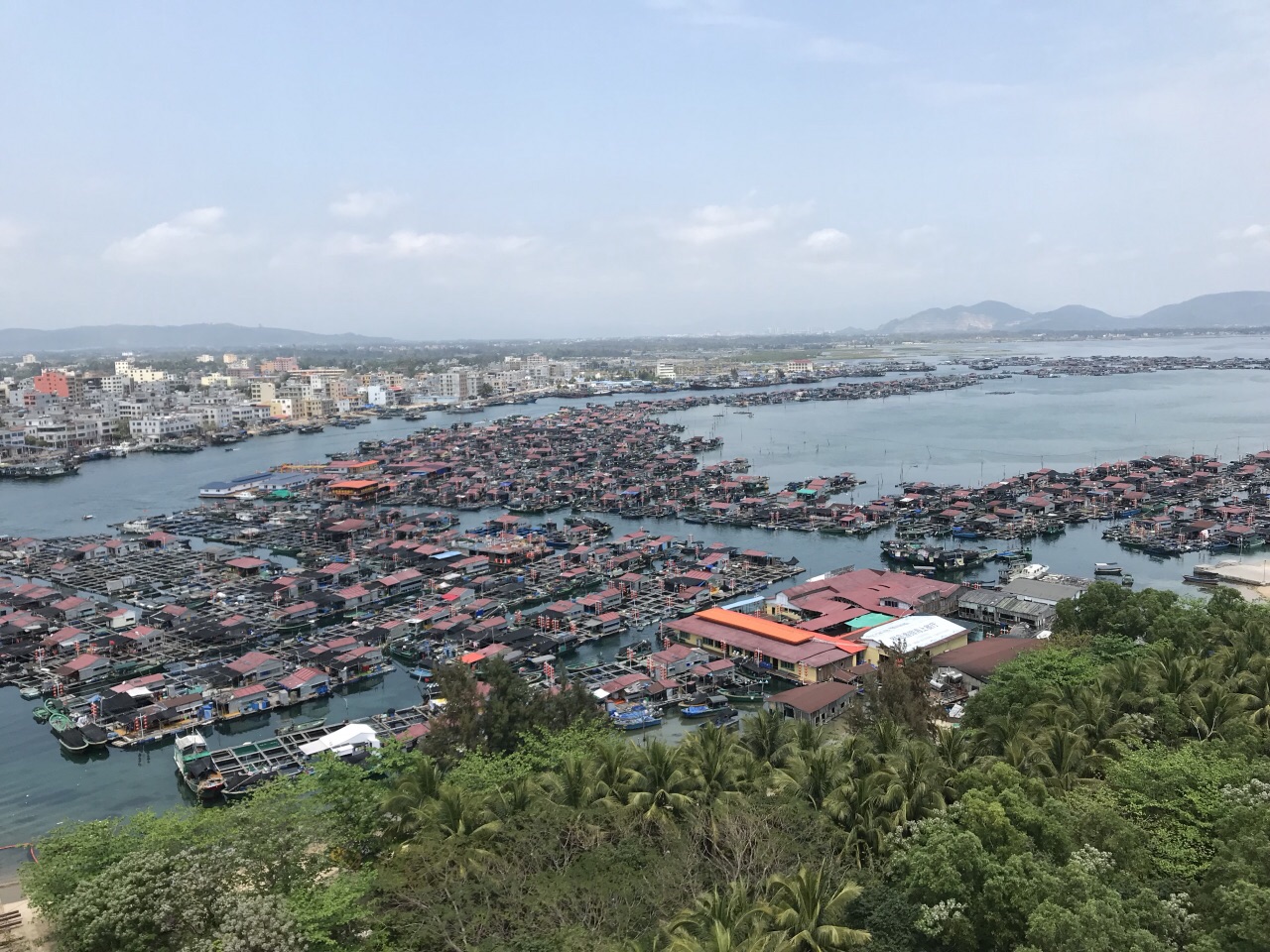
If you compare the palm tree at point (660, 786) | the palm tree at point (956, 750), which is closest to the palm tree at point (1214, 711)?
the palm tree at point (956, 750)

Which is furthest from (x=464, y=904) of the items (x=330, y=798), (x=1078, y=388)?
(x=1078, y=388)

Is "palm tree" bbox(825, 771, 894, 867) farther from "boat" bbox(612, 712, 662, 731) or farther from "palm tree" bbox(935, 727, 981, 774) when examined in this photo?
"boat" bbox(612, 712, 662, 731)

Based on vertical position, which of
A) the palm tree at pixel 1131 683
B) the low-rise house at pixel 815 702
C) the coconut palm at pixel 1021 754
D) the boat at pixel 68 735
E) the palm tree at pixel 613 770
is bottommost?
the boat at pixel 68 735

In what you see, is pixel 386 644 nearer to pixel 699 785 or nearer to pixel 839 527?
pixel 699 785

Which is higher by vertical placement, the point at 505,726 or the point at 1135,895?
the point at 1135,895

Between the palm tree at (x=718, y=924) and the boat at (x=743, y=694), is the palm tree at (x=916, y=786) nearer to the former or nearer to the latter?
the palm tree at (x=718, y=924)

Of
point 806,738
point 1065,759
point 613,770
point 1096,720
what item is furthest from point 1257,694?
point 613,770

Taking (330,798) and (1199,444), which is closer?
(330,798)

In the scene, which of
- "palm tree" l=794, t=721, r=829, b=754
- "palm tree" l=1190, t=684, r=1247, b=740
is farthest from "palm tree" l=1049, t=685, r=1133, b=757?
"palm tree" l=794, t=721, r=829, b=754
